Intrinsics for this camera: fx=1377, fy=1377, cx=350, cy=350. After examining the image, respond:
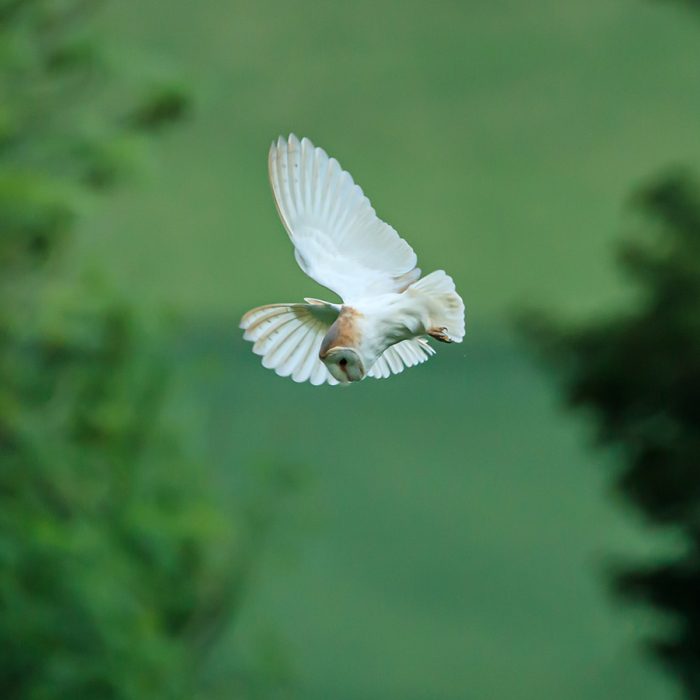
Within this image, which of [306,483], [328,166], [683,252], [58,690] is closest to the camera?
[328,166]

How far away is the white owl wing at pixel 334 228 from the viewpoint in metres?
0.95

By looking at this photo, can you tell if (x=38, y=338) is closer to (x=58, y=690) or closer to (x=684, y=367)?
(x=58, y=690)

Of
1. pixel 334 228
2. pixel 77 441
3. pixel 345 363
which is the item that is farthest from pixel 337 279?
pixel 77 441

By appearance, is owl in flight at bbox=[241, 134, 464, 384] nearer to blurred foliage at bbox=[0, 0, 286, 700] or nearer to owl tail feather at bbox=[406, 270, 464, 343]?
owl tail feather at bbox=[406, 270, 464, 343]

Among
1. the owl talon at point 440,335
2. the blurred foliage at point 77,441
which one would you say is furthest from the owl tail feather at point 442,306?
the blurred foliage at point 77,441

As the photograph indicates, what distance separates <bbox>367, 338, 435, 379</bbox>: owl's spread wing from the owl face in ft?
0.51

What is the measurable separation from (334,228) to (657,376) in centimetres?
329

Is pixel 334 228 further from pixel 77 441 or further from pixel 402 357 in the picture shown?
pixel 77 441

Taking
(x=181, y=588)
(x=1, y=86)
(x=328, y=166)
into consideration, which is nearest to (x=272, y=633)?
(x=181, y=588)

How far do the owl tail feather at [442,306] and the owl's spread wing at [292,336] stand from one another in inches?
2.7

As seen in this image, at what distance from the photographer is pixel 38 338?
3.95 m

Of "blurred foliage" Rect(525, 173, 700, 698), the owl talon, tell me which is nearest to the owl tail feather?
the owl talon

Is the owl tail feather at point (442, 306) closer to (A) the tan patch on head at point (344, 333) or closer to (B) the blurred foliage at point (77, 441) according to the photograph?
(A) the tan patch on head at point (344, 333)

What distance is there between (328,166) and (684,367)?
3.36m
